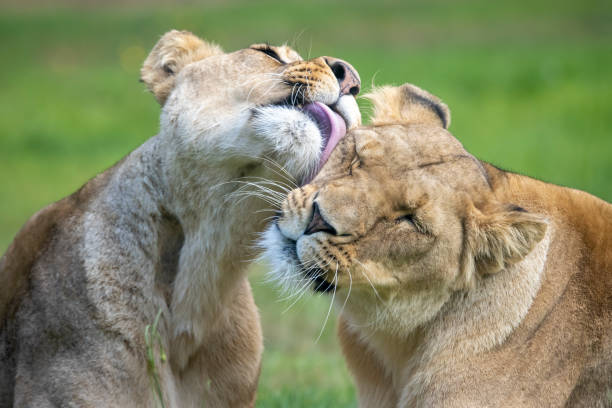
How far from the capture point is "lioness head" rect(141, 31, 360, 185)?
137 inches

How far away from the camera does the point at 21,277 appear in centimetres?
413

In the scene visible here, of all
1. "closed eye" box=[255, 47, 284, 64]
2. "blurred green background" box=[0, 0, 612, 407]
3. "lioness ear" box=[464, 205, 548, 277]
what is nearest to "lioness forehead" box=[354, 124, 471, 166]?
"lioness ear" box=[464, 205, 548, 277]

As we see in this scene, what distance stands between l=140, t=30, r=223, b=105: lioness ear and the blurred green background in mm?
899

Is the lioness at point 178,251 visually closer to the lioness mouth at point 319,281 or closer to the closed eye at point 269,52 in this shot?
the closed eye at point 269,52

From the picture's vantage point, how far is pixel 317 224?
9.80 feet

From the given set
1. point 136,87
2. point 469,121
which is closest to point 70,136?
point 136,87

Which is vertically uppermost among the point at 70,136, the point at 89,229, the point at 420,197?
the point at 420,197

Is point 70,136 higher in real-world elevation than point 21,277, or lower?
lower

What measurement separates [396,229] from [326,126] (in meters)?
0.66

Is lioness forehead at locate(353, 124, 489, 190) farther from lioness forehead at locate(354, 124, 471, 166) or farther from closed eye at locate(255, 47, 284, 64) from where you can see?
closed eye at locate(255, 47, 284, 64)

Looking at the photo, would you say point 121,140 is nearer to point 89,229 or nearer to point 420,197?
point 89,229

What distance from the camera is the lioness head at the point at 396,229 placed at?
9.82 feet

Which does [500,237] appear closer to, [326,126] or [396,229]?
[396,229]

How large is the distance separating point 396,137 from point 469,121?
11.7 metres
